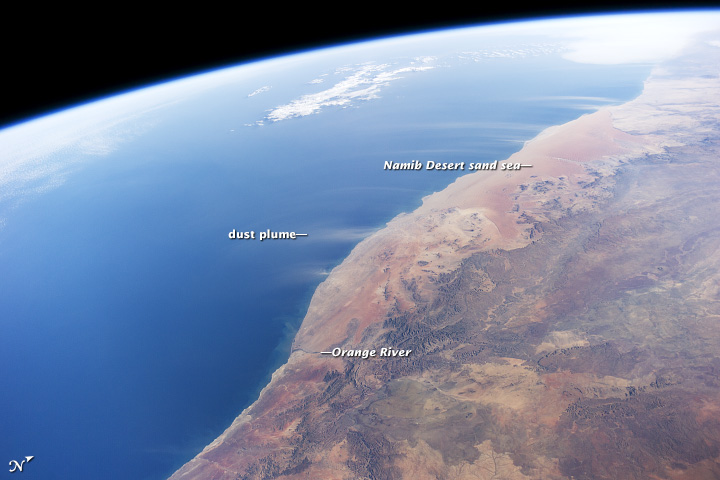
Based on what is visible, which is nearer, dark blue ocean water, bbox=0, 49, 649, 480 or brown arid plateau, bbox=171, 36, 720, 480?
brown arid plateau, bbox=171, 36, 720, 480

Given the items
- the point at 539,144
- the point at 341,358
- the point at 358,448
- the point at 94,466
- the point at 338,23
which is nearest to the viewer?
the point at 338,23

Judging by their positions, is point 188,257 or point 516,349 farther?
point 188,257

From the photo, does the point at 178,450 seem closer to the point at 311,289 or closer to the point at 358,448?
the point at 358,448

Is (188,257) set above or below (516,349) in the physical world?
above

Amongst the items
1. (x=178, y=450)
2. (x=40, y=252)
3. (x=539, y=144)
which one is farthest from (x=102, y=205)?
(x=539, y=144)
